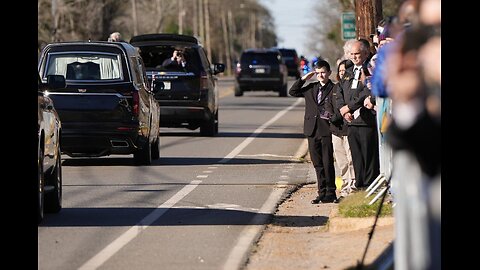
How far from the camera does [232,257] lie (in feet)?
36.0

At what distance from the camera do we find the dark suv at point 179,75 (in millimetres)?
26188

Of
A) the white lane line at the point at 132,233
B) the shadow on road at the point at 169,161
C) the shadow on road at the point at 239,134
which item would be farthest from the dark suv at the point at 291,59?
the white lane line at the point at 132,233

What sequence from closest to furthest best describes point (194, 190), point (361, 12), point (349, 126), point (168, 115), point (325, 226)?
point (325, 226)
point (349, 126)
point (194, 190)
point (361, 12)
point (168, 115)

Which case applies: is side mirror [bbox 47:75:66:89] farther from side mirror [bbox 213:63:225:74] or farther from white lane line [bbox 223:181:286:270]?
side mirror [bbox 213:63:225:74]

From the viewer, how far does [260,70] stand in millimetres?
51031

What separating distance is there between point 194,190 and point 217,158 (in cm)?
535

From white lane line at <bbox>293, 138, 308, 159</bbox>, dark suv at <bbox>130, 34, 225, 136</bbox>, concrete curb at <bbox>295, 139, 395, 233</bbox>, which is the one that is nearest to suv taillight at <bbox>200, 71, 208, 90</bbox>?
dark suv at <bbox>130, 34, 225, 136</bbox>

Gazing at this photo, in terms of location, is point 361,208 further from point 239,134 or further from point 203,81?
point 239,134

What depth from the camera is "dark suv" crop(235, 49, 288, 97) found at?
51.0 meters

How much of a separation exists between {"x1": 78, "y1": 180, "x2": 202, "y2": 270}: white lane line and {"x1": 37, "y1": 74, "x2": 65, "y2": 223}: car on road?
916 mm

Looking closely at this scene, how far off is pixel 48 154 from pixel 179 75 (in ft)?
41.7
